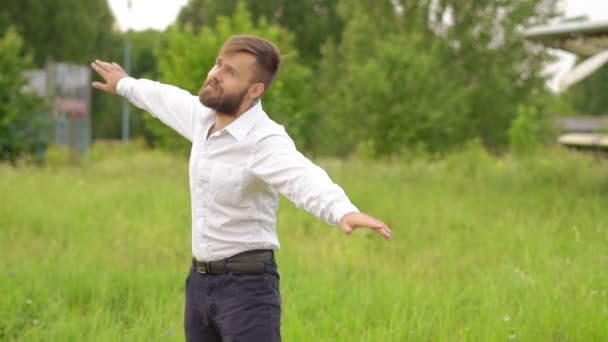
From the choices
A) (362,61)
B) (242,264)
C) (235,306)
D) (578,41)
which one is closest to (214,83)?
(242,264)

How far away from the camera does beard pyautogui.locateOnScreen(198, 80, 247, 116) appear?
292 cm

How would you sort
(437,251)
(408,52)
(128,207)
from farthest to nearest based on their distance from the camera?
(408,52), (128,207), (437,251)

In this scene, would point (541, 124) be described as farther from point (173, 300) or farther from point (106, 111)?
point (173, 300)

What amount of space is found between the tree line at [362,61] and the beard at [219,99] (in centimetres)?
1263

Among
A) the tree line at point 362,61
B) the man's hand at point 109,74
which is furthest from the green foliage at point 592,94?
the man's hand at point 109,74

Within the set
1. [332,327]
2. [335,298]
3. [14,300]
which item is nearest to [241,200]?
[332,327]

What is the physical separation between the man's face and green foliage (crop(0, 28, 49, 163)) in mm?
18725

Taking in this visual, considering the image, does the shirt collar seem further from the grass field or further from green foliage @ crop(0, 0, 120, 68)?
green foliage @ crop(0, 0, 120, 68)

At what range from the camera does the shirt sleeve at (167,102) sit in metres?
3.34

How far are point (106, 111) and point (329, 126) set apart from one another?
56.1 ft

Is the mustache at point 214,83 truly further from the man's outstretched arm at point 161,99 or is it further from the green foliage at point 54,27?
the green foliage at point 54,27

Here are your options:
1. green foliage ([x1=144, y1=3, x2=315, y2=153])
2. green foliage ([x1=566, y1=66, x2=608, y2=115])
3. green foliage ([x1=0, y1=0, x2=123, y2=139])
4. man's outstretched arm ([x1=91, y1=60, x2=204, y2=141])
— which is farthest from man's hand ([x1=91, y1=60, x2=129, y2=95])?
green foliage ([x1=566, y1=66, x2=608, y2=115])

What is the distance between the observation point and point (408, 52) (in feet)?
75.5

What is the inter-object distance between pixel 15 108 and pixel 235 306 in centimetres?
1935
